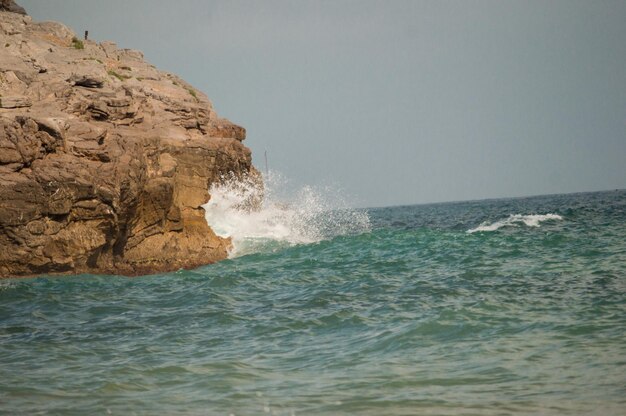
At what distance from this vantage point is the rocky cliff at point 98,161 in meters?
16.0

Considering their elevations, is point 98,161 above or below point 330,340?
above

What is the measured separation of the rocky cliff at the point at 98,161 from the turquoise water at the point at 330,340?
1.29 m

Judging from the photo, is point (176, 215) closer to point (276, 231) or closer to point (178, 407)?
point (276, 231)

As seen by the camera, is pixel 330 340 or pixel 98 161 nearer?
pixel 330 340

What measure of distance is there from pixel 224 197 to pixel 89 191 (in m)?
6.73

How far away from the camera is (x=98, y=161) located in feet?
57.4

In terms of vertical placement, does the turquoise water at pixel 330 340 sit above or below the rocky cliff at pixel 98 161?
below

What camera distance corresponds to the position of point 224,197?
22750 mm

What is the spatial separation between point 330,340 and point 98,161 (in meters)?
10.7

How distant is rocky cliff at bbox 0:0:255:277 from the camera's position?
16.0 metres

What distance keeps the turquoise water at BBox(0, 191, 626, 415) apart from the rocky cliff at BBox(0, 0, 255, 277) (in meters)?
1.29

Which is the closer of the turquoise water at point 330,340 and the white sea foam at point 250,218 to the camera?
the turquoise water at point 330,340

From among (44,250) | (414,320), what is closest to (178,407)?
(414,320)

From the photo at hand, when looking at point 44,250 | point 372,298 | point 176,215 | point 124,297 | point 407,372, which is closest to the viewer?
point 407,372
